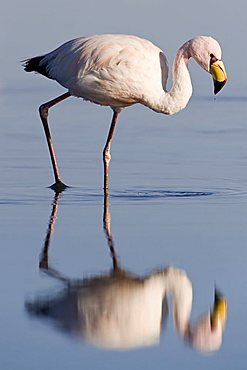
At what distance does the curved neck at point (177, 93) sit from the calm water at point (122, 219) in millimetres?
584

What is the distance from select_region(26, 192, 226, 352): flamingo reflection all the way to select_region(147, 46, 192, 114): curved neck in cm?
272

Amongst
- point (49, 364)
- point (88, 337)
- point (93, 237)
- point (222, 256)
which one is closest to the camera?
point (49, 364)

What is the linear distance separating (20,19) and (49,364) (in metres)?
12.9

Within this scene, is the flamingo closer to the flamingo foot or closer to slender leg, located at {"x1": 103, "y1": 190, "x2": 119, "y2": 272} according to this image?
the flamingo foot

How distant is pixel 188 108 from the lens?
42.0 feet

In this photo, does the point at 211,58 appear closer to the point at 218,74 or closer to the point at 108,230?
the point at 218,74

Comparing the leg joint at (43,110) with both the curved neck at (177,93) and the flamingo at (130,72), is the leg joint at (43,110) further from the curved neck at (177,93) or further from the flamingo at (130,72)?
the curved neck at (177,93)

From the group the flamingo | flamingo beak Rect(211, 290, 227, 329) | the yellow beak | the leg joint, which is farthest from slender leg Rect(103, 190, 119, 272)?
the leg joint

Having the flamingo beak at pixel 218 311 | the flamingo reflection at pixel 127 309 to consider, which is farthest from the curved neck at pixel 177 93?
the flamingo beak at pixel 218 311

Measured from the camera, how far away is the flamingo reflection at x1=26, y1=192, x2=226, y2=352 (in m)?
5.17

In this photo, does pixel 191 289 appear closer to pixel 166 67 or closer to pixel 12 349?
pixel 12 349

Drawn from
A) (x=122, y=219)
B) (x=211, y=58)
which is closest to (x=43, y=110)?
(x=211, y=58)

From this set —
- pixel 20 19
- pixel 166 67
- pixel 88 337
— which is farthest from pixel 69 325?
pixel 20 19

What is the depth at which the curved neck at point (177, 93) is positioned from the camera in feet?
28.7
